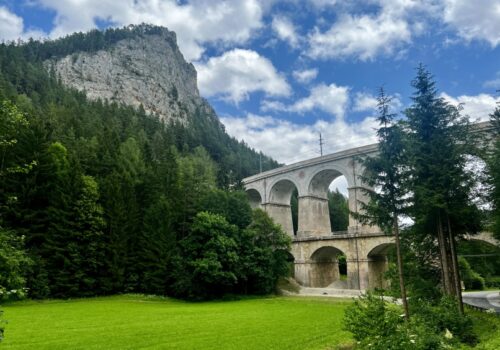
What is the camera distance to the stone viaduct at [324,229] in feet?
147

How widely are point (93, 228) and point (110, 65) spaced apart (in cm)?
10790

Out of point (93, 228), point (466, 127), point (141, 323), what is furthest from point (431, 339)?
point (93, 228)

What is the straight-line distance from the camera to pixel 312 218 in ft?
176

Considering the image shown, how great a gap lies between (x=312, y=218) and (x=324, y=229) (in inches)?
103

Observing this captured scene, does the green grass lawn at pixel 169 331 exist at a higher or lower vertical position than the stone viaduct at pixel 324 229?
lower

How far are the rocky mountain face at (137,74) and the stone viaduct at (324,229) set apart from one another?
7631 centimetres

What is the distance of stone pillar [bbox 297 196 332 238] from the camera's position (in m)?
53.0

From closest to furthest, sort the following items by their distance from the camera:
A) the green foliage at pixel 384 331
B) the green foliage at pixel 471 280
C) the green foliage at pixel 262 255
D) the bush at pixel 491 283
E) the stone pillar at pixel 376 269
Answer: the green foliage at pixel 384 331
the green foliage at pixel 262 255
the stone pillar at pixel 376 269
the green foliage at pixel 471 280
the bush at pixel 491 283

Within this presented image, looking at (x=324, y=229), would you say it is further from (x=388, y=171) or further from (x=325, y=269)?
(x=388, y=171)

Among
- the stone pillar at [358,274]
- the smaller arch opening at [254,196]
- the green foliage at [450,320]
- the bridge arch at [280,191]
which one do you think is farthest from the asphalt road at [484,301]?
the smaller arch opening at [254,196]

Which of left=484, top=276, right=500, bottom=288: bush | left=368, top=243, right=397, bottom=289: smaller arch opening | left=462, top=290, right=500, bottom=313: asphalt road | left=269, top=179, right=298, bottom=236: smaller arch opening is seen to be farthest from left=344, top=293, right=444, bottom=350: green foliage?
left=484, top=276, right=500, bottom=288: bush

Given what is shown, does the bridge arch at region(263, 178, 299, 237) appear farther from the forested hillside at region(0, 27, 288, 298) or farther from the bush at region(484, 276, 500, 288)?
the bush at region(484, 276, 500, 288)

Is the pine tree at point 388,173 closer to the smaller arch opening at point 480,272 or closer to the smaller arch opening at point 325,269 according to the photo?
the smaller arch opening at point 325,269

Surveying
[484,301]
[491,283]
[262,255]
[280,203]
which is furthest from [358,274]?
[491,283]
